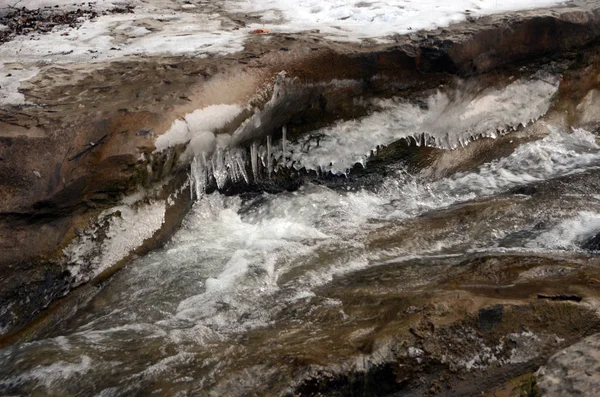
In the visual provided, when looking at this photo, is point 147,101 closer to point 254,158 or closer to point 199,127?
point 199,127

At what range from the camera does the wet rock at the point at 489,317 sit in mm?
3354

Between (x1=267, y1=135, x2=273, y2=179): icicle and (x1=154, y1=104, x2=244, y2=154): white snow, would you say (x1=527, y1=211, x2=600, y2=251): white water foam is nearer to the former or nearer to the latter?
(x1=267, y1=135, x2=273, y2=179): icicle

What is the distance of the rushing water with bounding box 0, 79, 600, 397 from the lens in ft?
11.2

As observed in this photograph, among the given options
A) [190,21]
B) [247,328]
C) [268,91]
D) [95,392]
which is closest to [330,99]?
[268,91]

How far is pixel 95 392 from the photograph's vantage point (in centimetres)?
326

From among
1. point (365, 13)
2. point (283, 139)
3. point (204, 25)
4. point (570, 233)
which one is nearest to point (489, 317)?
point (570, 233)

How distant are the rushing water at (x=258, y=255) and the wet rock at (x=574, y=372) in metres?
1.48

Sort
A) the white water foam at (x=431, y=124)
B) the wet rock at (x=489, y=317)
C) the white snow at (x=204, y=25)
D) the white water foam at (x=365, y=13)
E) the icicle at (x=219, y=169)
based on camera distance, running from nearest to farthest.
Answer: the wet rock at (x=489, y=317)
the icicle at (x=219, y=169)
the white water foam at (x=431, y=124)
the white snow at (x=204, y=25)
the white water foam at (x=365, y=13)

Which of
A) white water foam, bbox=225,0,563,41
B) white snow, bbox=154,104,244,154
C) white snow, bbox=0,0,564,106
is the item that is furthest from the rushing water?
white snow, bbox=0,0,564,106

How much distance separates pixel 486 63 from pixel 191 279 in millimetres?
4047

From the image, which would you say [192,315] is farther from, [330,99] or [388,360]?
[330,99]

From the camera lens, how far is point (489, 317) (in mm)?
3381

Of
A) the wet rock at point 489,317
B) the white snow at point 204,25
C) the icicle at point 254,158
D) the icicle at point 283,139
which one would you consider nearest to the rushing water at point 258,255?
the icicle at point 254,158

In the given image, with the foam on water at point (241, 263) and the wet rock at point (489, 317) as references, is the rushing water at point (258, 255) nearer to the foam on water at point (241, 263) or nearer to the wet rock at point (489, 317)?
the foam on water at point (241, 263)
